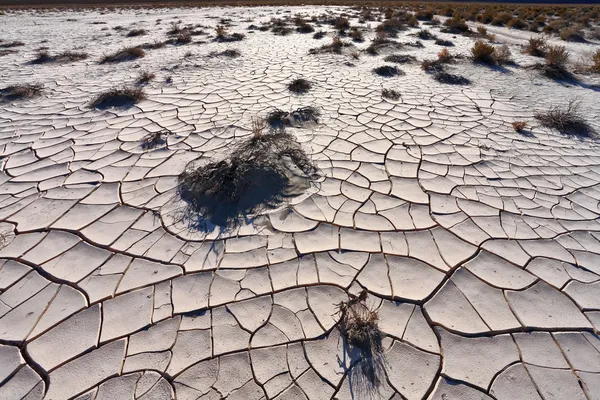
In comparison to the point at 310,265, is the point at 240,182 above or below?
above

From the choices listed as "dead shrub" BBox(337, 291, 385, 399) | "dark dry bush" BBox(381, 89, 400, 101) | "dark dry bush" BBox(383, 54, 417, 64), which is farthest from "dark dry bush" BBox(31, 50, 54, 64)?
"dead shrub" BBox(337, 291, 385, 399)

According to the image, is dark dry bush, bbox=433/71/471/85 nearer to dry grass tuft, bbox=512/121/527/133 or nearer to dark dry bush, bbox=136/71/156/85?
dry grass tuft, bbox=512/121/527/133

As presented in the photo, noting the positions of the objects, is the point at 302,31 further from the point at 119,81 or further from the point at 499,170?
the point at 499,170

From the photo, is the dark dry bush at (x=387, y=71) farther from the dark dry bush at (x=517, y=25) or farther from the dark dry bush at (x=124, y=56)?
the dark dry bush at (x=517, y=25)

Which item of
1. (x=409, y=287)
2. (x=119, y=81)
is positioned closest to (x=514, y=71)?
(x=409, y=287)

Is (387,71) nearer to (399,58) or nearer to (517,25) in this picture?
(399,58)

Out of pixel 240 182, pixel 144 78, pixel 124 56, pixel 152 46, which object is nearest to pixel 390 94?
pixel 240 182

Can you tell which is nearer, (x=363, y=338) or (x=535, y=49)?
(x=363, y=338)
